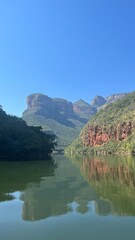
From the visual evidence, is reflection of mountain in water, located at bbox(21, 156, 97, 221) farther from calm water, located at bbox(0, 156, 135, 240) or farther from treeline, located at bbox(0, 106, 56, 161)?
treeline, located at bbox(0, 106, 56, 161)

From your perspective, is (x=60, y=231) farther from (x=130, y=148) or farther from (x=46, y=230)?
(x=130, y=148)

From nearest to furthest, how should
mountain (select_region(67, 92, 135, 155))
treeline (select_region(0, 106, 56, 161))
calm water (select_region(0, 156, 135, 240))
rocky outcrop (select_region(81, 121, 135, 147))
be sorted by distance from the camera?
calm water (select_region(0, 156, 135, 240)) < treeline (select_region(0, 106, 56, 161)) < mountain (select_region(67, 92, 135, 155)) < rocky outcrop (select_region(81, 121, 135, 147))

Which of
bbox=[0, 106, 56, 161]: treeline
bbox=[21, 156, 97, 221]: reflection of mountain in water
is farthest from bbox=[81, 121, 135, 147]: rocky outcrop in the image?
bbox=[21, 156, 97, 221]: reflection of mountain in water

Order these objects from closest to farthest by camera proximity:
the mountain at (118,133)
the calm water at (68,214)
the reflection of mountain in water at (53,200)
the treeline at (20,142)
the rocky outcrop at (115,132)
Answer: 1. the calm water at (68,214)
2. the reflection of mountain in water at (53,200)
3. the treeline at (20,142)
4. the mountain at (118,133)
5. the rocky outcrop at (115,132)

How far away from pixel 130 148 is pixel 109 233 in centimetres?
13328

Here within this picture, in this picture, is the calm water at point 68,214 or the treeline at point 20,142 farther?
the treeline at point 20,142

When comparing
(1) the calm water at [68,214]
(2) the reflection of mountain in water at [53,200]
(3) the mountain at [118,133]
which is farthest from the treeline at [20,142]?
(1) the calm water at [68,214]

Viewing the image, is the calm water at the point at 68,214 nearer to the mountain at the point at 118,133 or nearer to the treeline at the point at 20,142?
the treeline at the point at 20,142

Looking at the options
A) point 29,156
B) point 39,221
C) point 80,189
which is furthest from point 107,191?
point 29,156

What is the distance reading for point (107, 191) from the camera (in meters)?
24.6

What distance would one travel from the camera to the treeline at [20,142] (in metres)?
85.5

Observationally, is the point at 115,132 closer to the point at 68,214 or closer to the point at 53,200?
the point at 53,200

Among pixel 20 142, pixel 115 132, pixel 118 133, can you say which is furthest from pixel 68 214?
pixel 115 132

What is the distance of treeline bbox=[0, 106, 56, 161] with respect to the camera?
85.5 meters
